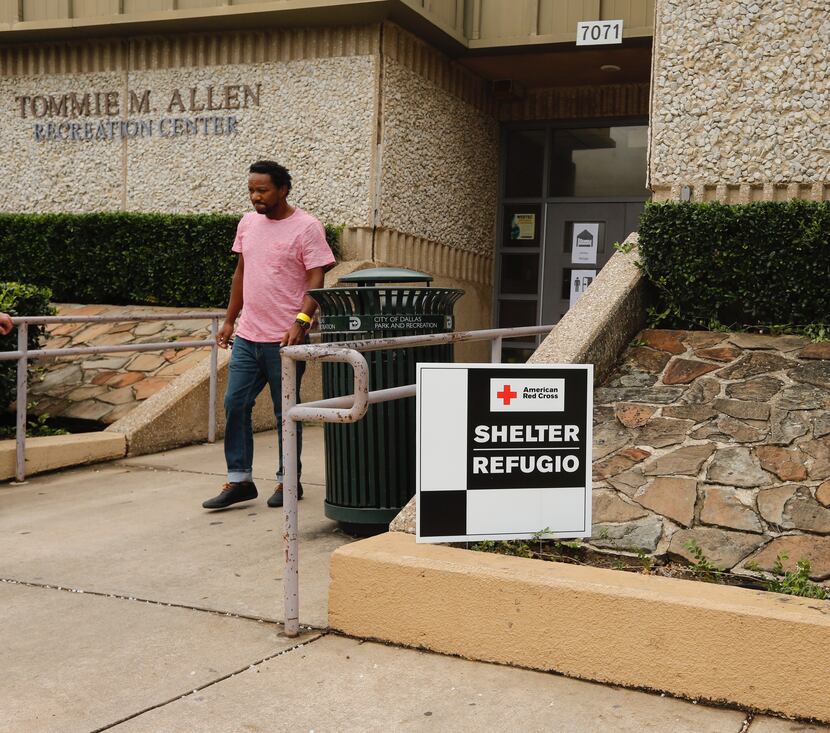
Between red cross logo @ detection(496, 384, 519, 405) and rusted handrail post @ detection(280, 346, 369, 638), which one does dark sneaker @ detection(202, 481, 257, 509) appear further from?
red cross logo @ detection(496, 384, 519, 405)

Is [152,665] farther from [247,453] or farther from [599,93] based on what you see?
[599,93]

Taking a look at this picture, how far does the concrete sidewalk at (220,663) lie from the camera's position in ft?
9.97

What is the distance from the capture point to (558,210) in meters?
13.2

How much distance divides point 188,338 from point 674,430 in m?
5.59

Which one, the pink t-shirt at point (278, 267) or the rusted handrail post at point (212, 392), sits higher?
the pink t-shirt at point (278, 267)

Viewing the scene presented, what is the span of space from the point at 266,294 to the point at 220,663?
253 centimetres

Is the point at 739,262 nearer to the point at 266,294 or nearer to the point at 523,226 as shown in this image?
the point at 266,294

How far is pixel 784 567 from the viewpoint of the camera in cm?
391

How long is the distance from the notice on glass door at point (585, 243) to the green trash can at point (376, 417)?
8.38 metres

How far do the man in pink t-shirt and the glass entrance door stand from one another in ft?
25.6

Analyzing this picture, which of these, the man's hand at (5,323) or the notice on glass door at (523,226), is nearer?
the man's hand at (5,323)

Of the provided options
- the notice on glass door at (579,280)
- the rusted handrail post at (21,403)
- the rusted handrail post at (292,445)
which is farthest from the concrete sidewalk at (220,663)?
the notice on glass door at (579,280)

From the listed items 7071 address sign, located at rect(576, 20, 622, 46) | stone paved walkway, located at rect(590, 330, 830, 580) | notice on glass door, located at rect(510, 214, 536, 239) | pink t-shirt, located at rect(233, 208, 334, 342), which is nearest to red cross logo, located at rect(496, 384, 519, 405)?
stone paved walkway, located at rect(590, 330, 830, 580)

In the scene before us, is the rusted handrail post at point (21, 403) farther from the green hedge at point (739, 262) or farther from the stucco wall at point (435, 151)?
the stucco wall at point (435, 151)
